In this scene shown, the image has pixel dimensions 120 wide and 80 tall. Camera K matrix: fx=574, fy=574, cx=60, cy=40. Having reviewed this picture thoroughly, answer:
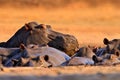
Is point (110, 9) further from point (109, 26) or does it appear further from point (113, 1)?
point (109, 26)

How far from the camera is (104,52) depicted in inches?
508

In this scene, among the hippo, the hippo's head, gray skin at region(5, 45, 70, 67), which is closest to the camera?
gray skin at region(5, 45, 70, 67)

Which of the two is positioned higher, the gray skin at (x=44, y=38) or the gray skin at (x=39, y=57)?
the gray skin at (x=44, y=38)

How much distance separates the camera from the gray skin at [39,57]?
11.2 metres

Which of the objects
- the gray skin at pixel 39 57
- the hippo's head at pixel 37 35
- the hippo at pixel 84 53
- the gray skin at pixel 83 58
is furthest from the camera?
the hippo's head at pixel 37 35

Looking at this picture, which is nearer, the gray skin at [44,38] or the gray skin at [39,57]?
the gray skin at [39,57]

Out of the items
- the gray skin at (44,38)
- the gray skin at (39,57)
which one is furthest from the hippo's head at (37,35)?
the gray skin at (39,57)

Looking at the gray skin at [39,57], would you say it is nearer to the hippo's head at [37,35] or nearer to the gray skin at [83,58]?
the gray skin at [83,58]

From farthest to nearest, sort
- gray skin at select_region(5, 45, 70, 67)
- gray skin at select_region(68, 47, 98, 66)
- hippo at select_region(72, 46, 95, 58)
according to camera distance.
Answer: hippo at select_region(72, 46, 95, 58) < gray skin at select_region(68, 47, 98, 66) < gray skin at select_region(5, 45, 70, 67)

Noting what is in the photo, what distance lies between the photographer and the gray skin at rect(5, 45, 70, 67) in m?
Result: 11.2

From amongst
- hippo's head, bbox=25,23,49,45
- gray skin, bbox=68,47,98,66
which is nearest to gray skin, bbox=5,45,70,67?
gray skin, bbox=68,47,98,66

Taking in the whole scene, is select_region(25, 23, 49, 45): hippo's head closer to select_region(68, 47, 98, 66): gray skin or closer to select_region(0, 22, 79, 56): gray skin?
select_region(0, 22, 79, 56): gray skin

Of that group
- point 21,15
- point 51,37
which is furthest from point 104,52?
point 21,15

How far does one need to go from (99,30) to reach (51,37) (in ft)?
61.8
